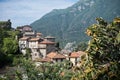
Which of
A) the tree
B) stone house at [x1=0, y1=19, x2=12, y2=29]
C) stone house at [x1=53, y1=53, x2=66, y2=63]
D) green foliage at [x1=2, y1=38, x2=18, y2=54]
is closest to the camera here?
the tree

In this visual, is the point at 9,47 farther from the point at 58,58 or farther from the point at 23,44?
the point at 58,58

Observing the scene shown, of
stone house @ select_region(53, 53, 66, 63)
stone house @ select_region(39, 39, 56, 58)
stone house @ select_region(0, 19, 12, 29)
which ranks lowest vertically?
stone house @ select_region(53, 53, 66, 63)

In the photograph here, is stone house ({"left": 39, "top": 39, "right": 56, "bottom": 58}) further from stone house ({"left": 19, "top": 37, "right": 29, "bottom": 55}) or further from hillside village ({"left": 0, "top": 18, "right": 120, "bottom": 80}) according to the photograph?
hillside village ({"left": 0, "top": 18, "right": 120, "bottom": 80})

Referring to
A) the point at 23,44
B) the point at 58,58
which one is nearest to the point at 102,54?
the point at 58,58

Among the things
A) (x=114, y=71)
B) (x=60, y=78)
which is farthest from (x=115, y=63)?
(x=60, y=78)

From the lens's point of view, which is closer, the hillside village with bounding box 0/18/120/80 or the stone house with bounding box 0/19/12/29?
the hillside village with bounding box 0/18/120/80

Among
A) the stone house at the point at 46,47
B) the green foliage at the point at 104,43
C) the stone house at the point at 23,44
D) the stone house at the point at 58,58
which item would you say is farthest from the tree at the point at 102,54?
the stone house at the point at 23,44

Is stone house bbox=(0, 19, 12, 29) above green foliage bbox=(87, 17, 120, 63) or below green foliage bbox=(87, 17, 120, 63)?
below

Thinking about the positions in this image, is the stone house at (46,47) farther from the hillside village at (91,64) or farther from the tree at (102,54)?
the tree at (102,54)

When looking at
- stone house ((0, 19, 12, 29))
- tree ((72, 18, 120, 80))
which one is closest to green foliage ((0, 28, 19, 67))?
stone house ((0, 19, 12, 29))

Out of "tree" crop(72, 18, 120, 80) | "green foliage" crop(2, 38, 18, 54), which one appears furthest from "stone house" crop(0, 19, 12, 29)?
"tree" crop(72, 18, 120, 80)

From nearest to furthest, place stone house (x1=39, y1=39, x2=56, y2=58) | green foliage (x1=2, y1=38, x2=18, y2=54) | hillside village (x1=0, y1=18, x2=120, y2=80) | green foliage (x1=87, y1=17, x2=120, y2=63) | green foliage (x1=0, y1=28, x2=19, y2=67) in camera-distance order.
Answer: hillside village (x1=0, y1=18, x2=120, y2=80), green foliage (x1=87, y1=17, x2=120, y2=63), green foliage (x1=0, y1=28, x2=19, y2=67), green foliage (x1=2, y1=38, x2=18, y2=54), stone house (x1=39, y1=39, x2=56, y2=58)

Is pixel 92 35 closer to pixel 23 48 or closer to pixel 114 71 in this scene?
pixel 114 71

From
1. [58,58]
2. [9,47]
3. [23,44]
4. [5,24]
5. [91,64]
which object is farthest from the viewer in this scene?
[5,24]
